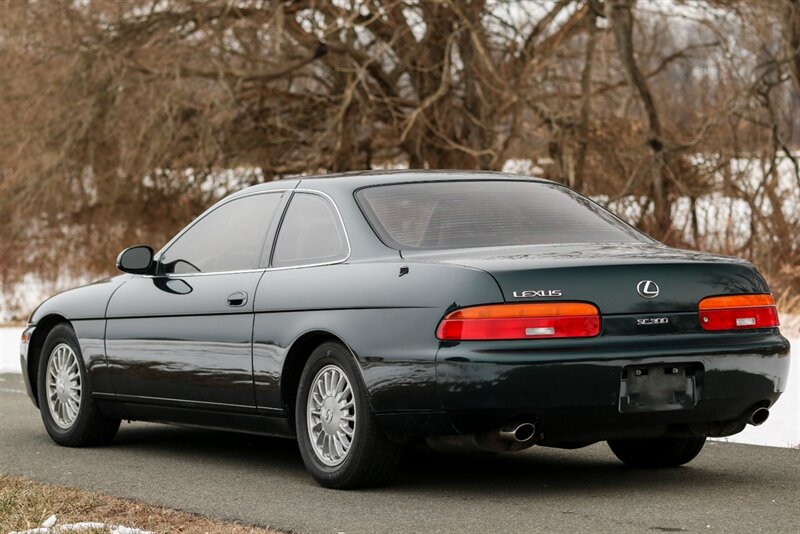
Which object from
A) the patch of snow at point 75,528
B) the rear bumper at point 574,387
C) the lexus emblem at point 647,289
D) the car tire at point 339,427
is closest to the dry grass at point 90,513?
the patch of snow at point 75,528

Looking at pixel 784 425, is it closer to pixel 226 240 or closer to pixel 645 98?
pixel 226 240

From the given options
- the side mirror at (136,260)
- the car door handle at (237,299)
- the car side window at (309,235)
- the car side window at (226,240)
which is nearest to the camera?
the car side window at (309,235)

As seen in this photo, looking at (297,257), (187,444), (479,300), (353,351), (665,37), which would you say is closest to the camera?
(479,300)

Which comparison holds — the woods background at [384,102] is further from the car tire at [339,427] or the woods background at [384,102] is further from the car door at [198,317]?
the car tire at [339,427]

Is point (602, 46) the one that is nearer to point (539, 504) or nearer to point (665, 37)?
point (665, 37)

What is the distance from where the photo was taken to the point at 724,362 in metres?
6.64

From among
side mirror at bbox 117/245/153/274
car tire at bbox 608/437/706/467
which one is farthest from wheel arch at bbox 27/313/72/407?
car tire at bbox 608/437/706/467

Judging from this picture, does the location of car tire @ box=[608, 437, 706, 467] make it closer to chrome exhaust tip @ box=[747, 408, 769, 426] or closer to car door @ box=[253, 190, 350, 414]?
chrome exhaust tip @ box=[747, 408, 769, 426]

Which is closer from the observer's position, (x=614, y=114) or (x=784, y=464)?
(x=784, y=464)

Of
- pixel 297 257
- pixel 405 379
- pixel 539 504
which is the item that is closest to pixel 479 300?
pixel 405 379

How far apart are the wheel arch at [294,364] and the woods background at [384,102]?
1124 centimetres

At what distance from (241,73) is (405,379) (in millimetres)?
14132

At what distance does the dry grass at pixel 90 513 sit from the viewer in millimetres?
6148

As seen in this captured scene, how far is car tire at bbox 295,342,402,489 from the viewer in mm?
6828
